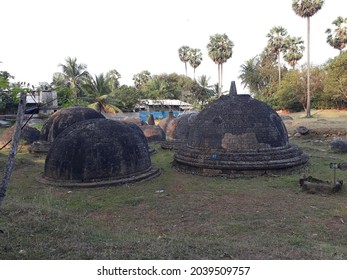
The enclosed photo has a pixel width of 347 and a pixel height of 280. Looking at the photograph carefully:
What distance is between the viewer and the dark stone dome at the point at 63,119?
23.8 meters

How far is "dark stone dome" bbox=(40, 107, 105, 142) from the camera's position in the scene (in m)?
23.8

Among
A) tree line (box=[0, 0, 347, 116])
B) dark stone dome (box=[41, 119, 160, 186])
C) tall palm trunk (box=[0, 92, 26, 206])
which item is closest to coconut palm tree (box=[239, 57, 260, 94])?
tree line (box=[0, 0, 347, 116])

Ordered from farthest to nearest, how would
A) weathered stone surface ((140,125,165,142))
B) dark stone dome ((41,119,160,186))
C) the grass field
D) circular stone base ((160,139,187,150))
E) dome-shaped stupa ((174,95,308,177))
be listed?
weathered stone surface ((140,125,165,142)), circular stone base ((160,139,187,150)), dome-shaped stupa ((174,95,308,177)), dark stone dome ((41,119,160,186)), the grass field

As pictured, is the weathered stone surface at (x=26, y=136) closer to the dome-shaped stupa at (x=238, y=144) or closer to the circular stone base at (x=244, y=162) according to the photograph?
the dome-shaped stupa at (x=238, y=144)

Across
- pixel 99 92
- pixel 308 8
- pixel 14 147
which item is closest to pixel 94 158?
pixel 14 147

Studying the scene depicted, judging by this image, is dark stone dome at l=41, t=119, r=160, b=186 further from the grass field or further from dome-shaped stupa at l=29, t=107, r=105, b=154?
dome-shaped stupa at l=29, t=107, r=105, b=154

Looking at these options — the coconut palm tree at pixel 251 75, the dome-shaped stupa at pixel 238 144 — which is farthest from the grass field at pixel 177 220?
the coconut palm tree at pixel 251 75

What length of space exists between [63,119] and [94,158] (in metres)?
11.2

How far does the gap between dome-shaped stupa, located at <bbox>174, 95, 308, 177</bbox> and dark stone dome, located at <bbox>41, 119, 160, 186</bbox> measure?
3126 millimetres

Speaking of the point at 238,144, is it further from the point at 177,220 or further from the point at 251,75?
the point at 251,75

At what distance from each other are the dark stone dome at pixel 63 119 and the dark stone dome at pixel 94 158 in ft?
29.1

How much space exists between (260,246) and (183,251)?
6.46ft

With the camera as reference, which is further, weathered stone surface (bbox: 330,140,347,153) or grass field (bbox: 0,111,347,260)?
weathered stone surface (bbox: 330,140,347,153)

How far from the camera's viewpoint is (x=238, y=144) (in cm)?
1644
